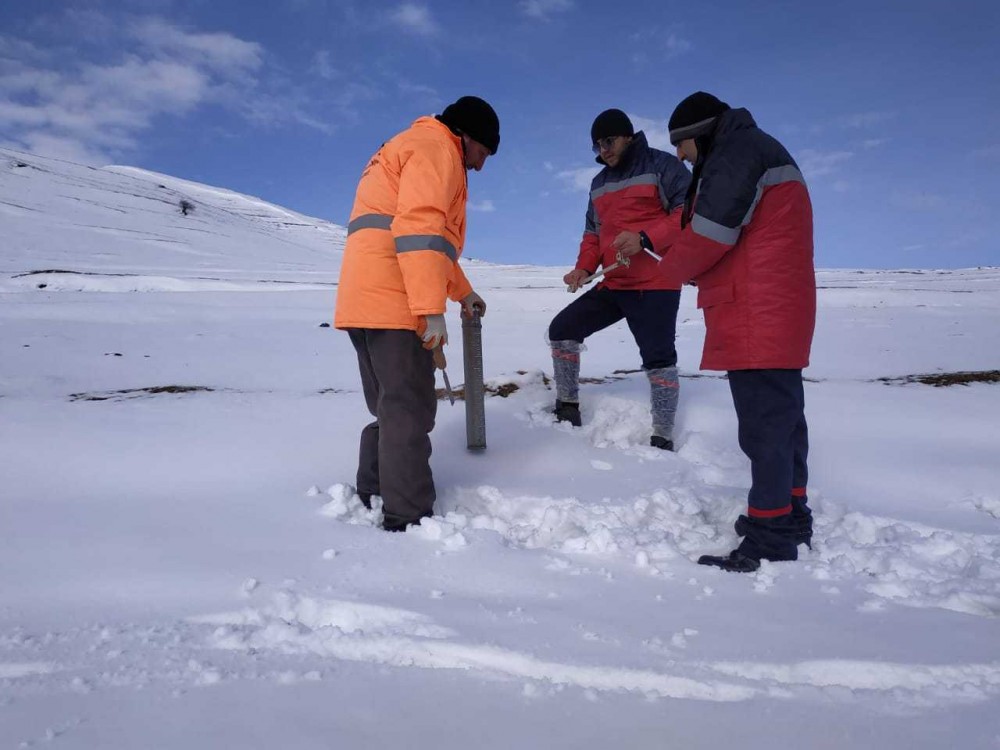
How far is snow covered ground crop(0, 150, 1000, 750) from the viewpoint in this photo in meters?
1.24

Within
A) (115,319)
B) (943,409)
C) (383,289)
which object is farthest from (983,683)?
(115,319)

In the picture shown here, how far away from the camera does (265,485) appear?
2.65 metres

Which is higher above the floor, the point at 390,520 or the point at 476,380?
the point at 476,380

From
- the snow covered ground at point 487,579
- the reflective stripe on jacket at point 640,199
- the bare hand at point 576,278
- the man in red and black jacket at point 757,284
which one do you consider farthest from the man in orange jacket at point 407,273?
the bare hand at point 576,278

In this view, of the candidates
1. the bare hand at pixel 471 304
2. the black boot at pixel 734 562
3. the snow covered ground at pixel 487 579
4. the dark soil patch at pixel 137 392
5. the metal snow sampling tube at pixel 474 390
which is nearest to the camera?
the snow covered ground at pixel 487 579

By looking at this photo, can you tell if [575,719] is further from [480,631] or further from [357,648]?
[357,648]

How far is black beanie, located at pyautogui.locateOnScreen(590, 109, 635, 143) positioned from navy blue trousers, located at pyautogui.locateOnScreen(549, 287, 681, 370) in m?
0.86

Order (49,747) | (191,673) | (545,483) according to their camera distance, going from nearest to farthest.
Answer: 1. (49,747)
2. (191,673)
3. (545,483)

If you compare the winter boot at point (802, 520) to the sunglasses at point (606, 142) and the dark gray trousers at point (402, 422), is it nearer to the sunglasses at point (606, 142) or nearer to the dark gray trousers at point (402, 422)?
the dark gray trousers at point (402, 422)

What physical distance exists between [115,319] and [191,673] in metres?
6.88

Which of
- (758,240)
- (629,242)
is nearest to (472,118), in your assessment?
(629,242)

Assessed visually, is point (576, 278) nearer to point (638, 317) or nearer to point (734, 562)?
point (638, 317)

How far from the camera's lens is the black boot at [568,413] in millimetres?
3730

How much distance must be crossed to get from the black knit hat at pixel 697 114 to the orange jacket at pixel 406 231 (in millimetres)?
865
